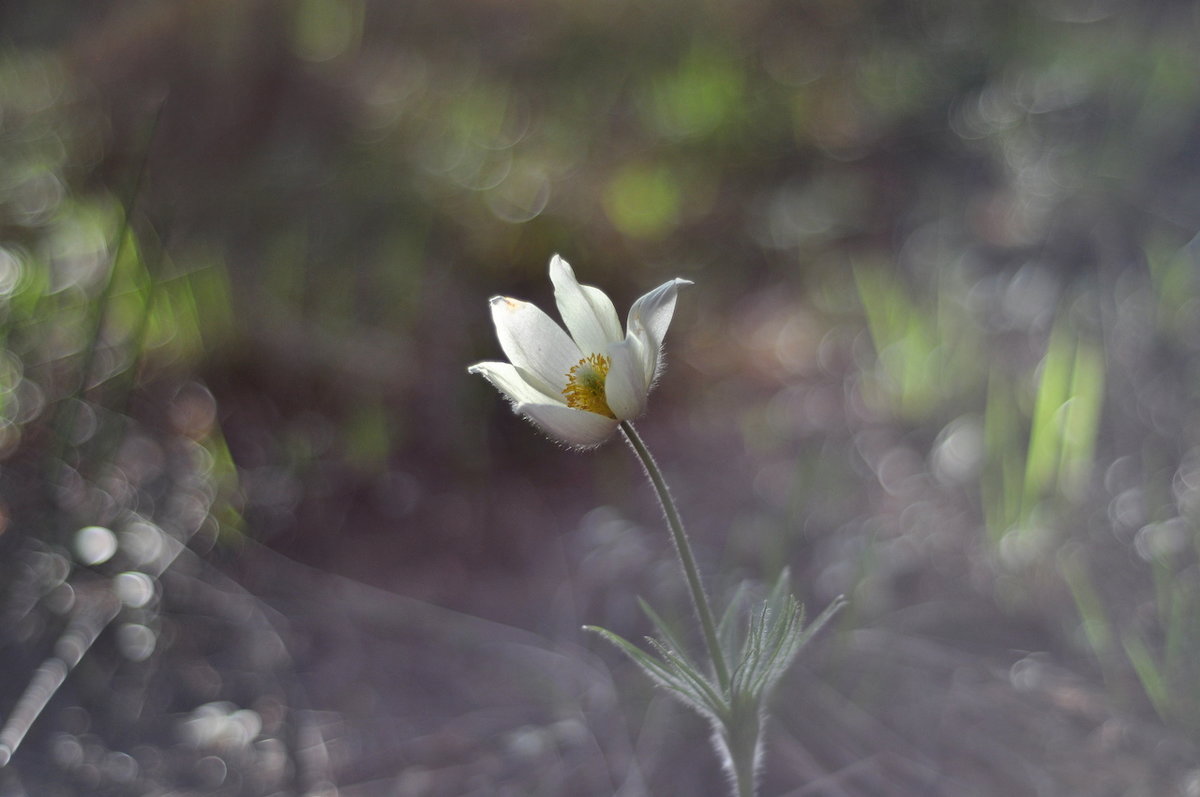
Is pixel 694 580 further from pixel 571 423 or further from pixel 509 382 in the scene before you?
pixel 509 382

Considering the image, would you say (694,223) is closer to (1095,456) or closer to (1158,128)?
(1095,456)

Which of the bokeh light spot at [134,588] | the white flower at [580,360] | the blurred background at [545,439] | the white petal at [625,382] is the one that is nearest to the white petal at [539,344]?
the white flower at [580,360]

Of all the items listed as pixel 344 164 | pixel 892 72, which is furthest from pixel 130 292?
pixel 892 72

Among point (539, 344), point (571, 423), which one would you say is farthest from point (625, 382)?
point (539, 344)

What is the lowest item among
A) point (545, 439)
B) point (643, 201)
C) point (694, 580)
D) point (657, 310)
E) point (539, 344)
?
point (545, 439)

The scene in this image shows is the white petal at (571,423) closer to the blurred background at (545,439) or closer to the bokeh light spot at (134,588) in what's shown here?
the blurred background at (545,439)

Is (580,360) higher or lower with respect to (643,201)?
higher

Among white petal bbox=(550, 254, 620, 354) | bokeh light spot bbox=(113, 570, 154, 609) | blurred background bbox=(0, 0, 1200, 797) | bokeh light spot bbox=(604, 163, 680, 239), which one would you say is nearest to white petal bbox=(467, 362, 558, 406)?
white petal bbox=(550, 254, 620, 354)
